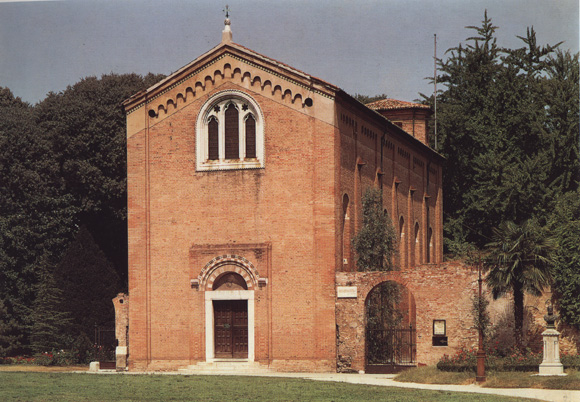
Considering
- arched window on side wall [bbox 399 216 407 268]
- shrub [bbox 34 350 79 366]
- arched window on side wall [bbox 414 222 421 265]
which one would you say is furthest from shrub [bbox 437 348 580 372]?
shrub [bbox 34 350 79 366]

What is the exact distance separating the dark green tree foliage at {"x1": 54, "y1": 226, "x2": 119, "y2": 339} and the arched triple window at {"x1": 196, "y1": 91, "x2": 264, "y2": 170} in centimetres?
1135

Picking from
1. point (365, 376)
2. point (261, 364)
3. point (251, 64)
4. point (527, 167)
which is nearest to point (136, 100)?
point (251, 64)

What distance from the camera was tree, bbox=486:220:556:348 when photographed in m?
35.2

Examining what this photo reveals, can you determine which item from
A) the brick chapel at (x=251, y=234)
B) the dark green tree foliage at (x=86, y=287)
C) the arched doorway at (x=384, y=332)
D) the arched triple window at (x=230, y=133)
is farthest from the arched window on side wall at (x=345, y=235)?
the dark green tree foliage at (x=86, y=287)

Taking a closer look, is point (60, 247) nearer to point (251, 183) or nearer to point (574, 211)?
point (251, 183)

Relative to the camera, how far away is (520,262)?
116 ft

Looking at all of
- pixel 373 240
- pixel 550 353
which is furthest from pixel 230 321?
pixel 550 353

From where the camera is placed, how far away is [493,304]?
3641 cm

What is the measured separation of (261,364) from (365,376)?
4.14 meters

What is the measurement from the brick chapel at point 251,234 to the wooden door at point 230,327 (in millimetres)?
50

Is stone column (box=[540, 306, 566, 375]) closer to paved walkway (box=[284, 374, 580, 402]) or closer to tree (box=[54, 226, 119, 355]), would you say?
paved walkway (box=[284, 374, 580, 402])

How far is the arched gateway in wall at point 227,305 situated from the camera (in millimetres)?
38281

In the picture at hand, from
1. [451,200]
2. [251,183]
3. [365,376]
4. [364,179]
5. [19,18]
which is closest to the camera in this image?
[19,18]

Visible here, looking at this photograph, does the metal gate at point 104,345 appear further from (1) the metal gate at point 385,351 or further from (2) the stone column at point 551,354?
(2) the stone column at point 551,354
